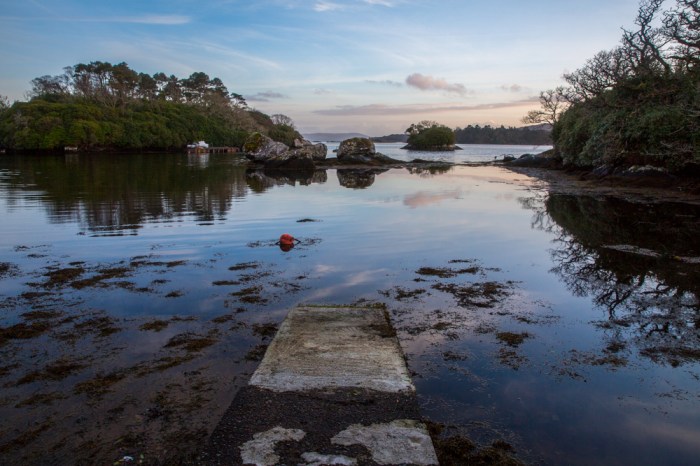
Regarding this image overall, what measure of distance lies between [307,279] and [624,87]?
23008 mm

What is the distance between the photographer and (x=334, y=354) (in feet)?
15.1

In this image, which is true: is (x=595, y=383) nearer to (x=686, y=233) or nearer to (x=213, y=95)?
(x=686, y=233)

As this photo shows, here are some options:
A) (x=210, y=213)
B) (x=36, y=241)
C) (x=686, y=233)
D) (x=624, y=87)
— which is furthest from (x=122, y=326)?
(x=624, y=87)

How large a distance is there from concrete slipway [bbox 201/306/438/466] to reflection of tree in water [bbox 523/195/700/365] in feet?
9.36

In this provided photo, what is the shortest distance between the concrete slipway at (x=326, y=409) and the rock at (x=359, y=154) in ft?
127

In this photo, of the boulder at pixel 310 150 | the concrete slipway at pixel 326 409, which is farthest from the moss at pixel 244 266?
the boulder at pixel 310 150

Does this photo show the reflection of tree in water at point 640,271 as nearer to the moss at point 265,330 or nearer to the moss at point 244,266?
the moss at point 265,330

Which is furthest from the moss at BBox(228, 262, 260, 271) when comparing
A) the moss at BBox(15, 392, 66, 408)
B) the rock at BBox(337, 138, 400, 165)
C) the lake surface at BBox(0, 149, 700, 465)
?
the rock at BBox(337, 138, 400, 165)

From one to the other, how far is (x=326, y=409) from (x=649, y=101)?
2431 centimetres

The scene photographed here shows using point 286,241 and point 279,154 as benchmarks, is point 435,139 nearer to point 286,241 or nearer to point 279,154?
point 279,154

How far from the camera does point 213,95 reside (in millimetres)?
124562

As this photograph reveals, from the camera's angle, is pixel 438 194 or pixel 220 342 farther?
pixel 438 194

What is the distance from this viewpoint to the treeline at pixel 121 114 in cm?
7700

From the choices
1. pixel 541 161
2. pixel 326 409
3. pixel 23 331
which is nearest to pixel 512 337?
pixel 326 409
